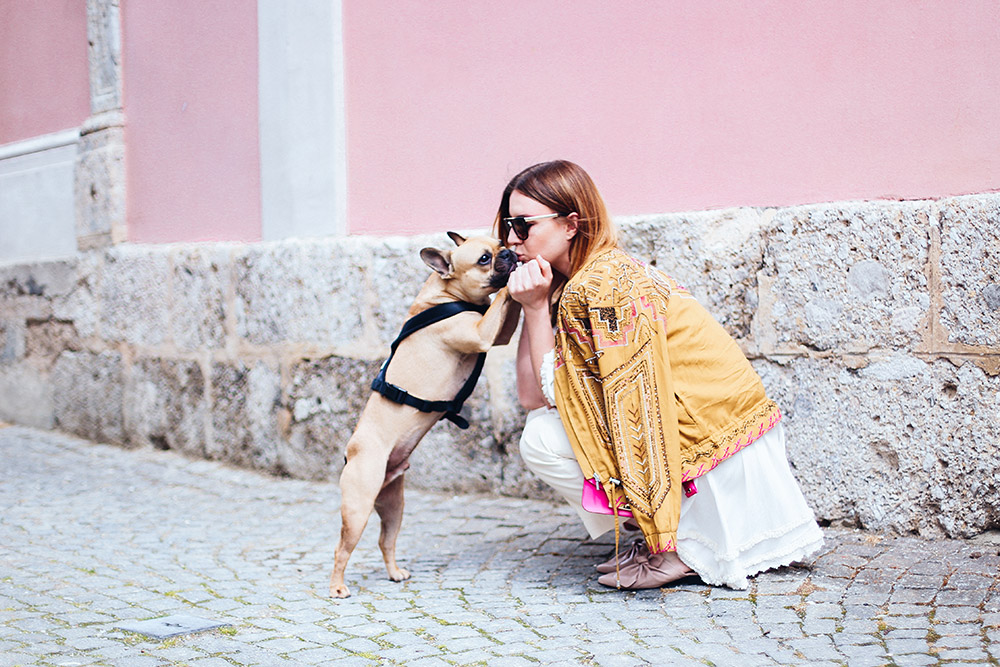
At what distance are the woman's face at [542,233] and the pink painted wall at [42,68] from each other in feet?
16.7

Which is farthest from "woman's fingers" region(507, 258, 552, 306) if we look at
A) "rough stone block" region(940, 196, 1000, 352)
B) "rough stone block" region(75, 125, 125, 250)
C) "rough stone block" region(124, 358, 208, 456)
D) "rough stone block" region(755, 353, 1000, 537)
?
"rough stone block" region(75, 125, 125, 250)

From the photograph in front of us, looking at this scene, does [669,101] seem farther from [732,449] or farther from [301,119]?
[301,119]

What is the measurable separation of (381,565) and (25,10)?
613cm

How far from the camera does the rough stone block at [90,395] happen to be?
684cm

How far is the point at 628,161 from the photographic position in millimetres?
4645

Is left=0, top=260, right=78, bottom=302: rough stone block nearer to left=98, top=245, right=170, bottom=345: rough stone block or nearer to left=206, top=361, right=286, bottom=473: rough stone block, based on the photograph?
left=98, top=245, right=170, bottom=345: rough stone block

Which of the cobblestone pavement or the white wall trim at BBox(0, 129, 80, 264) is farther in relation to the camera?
the white wall trim at BBox(0, 129, 80, 264)

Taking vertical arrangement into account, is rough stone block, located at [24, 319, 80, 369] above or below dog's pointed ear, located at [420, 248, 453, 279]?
below

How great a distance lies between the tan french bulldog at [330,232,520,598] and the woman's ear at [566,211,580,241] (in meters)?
0.22

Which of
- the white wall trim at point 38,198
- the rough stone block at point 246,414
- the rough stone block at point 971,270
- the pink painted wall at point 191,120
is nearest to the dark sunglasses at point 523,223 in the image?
the rough stone block at point 971,270

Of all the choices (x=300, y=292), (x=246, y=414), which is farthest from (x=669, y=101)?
(x=246, y=414)

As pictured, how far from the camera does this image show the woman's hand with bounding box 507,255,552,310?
3.34 meters

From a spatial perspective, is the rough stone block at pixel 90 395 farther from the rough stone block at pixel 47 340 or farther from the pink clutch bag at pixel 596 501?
the pink clutch bag at pixel 596 501

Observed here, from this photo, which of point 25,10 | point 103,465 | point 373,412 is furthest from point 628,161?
point 25,10
